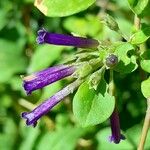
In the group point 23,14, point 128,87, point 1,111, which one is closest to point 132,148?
point 128,87

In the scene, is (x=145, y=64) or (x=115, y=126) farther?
(x=115, y=126)

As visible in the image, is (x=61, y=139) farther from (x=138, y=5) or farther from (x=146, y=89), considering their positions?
(x=138, y=5)

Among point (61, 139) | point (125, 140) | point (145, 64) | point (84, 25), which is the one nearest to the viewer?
point (145, 64)

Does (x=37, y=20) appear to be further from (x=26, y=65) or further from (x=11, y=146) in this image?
(x=11, y=146)

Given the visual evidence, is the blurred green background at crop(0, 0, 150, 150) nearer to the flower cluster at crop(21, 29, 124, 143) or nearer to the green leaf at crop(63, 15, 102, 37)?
the green leaf at crop(63, 15, 102, 37)

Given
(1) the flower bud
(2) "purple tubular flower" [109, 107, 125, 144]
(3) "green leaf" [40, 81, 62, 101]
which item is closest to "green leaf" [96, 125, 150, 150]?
(3) "green leaf" [40, 81, 62, 101]

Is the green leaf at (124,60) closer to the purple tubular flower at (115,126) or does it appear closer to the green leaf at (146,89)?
the green leaf at (146,89)

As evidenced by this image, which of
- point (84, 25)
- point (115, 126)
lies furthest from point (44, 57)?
point (115, 126)
